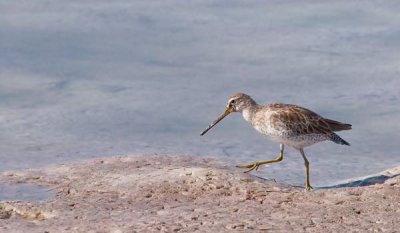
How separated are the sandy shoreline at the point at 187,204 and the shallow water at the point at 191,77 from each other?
54.7 inches

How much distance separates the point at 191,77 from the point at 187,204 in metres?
4.75

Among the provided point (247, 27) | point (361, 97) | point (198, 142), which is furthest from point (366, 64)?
point (198, 142)

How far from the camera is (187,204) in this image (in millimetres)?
8383

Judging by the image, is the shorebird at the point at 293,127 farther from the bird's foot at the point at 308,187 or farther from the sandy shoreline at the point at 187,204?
the sandy shoreline at the point at 187,204

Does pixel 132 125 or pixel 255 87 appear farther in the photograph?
pixel 255 87

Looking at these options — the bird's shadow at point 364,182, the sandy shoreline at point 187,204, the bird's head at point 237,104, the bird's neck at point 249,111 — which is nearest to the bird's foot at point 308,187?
the bird's shadow at point 364,182

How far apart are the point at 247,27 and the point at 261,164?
14.8 ft

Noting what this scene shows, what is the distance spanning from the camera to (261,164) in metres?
10.3

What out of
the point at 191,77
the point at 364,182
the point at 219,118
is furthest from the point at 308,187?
the point at 191,77

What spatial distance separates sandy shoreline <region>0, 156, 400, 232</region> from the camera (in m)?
7.72

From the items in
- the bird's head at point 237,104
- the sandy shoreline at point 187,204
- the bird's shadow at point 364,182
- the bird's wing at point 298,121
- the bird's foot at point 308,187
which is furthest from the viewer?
the bird's head at point 237,104

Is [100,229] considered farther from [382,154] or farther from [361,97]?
[361,97]

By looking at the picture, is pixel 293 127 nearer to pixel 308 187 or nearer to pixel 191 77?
pixel 308 187

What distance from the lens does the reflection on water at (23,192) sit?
891 cm
